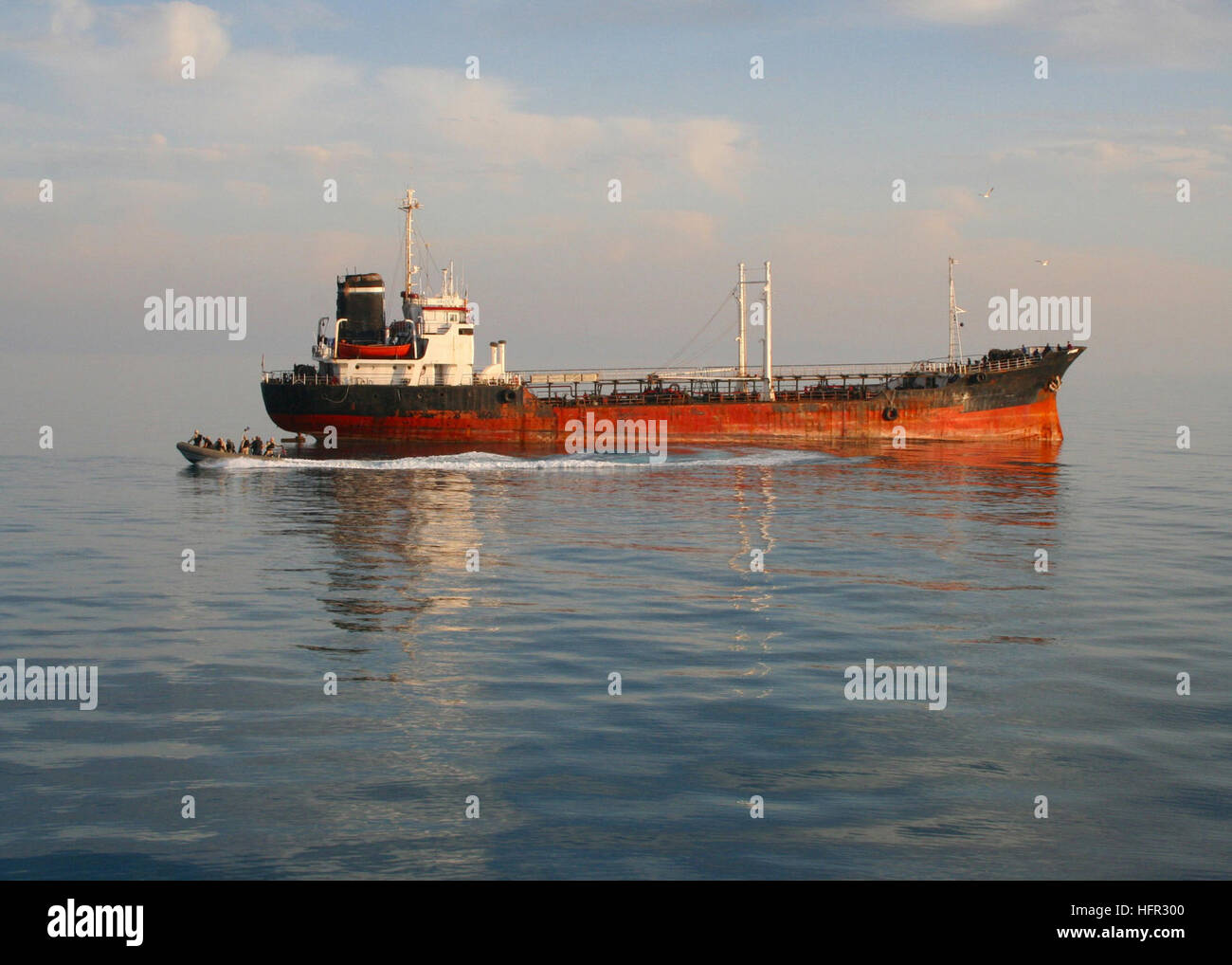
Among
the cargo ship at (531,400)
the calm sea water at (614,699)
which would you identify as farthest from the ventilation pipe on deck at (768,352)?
the calm sea water at (614,699)

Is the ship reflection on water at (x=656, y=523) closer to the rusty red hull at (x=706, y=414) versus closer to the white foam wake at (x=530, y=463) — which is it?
the white foam wake at (x=530, y=463)

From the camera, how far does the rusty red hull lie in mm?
80938

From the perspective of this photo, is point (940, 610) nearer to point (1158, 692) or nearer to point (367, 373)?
point (1158, 692)

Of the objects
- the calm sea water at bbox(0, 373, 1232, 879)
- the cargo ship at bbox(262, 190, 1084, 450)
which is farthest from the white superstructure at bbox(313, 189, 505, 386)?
the calm sea water at bbox(0, 373, 1232, 879)

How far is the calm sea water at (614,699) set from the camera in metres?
15.0

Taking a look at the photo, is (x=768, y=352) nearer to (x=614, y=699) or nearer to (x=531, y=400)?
(x=531, y=400)

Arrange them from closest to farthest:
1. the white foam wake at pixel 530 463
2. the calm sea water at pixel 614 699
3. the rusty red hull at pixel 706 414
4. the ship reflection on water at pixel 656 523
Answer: the calm sea water at pixel 614 699
the ship reflection on water at pixel 656 523
the white foam wake at pixel 530 463
the rusty red hull at pixel 706 414

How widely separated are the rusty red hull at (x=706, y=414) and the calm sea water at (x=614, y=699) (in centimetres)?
3281

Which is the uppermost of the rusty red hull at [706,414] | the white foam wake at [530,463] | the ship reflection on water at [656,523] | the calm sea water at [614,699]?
the rusty red hull at [706,414]

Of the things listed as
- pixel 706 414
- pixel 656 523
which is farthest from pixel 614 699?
pixel 706 414

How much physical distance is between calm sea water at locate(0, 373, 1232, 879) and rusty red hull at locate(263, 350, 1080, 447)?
32814 millimetres

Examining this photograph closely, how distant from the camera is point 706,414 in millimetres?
85062

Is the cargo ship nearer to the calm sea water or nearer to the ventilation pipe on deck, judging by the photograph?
the ventilation pipe on deck

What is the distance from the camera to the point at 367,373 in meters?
83.9
